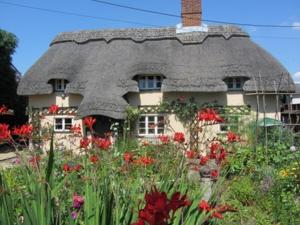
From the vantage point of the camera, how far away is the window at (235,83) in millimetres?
17625

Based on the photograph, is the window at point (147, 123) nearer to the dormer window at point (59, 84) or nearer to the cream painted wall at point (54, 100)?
the cream painted wall at point (54, 100)

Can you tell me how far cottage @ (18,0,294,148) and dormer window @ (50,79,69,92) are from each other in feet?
0.14

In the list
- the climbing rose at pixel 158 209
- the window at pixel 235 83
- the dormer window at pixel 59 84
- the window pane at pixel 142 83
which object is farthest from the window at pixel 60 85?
the climbing rose at pixel 158 209

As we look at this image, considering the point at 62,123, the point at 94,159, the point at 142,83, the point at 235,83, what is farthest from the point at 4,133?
the point at 62,123

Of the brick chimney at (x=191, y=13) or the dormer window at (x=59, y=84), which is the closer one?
the dormer window at (x=59, y=84)

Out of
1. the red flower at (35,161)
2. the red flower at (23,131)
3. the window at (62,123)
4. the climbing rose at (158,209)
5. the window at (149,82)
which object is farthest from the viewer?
the window at (62,123)

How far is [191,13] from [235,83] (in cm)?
398

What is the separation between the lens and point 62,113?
58.8ft

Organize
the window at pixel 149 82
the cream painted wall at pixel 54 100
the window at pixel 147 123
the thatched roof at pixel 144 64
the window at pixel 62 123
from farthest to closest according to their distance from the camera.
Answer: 1. the cream painted wall at pixel 54 100
2. the window at pixel 62 123
3. the window at pixel 149 82
4. the window at pixel 147 123
5. the thatched roof at pixel 144 64

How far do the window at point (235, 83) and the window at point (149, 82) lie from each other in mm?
2654

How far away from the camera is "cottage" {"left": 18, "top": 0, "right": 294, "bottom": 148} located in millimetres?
17172

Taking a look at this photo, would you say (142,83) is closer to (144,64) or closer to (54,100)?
(144,64)

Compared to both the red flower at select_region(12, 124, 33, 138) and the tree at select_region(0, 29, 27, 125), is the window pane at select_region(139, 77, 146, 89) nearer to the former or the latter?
the tree at select_region(0, 29, 27, 125)

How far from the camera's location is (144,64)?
1794 cm
